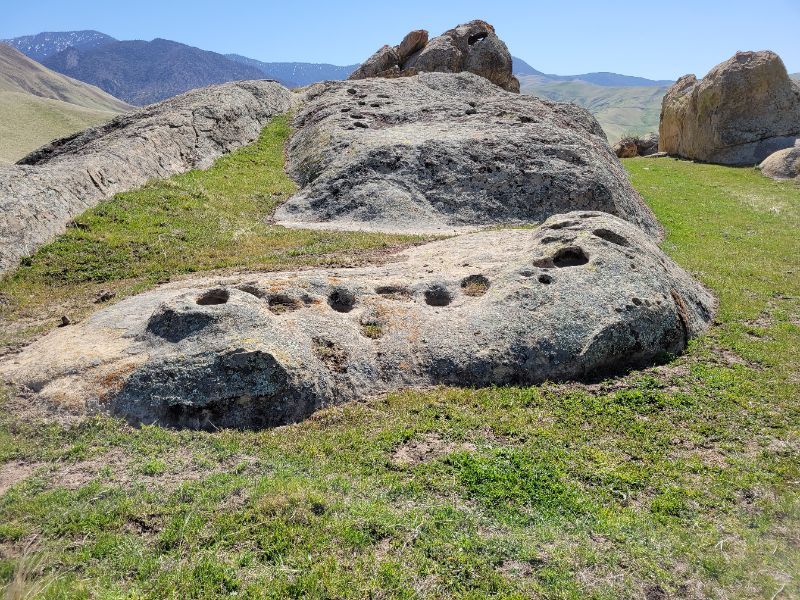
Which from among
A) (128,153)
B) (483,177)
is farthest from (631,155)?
(128,153)

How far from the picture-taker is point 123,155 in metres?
25.8

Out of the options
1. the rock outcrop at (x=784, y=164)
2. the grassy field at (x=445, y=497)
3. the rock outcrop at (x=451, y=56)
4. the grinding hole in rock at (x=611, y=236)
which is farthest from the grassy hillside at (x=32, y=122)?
the rock outcrop at (x=784, y=164)

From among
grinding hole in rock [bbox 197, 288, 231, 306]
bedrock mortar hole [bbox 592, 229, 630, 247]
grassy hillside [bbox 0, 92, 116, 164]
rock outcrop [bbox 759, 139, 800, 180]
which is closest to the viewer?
grinding hole in rock [bbox 197, 288, 231, 306]

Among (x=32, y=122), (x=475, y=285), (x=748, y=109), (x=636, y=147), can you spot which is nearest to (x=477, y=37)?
(x=636, y=147)

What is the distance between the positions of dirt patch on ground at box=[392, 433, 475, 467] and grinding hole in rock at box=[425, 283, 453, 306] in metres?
4.71

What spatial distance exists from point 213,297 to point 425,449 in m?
6.45

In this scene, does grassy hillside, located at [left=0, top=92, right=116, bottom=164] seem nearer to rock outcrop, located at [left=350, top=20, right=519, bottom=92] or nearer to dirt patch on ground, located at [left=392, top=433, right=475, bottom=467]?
rock outcrop, located at [left=350, top=20, right=519, bottom=92]

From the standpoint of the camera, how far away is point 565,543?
7672 mm

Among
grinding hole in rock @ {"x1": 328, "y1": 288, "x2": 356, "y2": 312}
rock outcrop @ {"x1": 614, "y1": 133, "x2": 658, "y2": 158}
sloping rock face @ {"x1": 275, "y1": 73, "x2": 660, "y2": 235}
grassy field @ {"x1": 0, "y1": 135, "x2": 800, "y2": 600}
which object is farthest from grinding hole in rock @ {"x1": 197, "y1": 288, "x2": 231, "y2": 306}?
rock outcrop @ {"x1": 614, "y1": 133, "x2": 658, "y2": 158}

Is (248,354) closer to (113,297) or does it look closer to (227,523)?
(227,523)

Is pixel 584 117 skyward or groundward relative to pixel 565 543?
skyward

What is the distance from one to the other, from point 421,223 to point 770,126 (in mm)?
39937

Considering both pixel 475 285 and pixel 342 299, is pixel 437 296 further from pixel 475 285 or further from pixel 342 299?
pixel 342 299

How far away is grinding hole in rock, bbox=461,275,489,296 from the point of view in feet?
48.0
